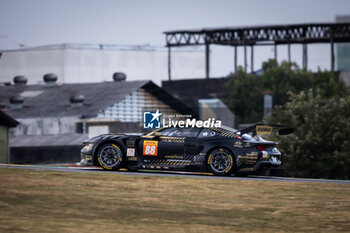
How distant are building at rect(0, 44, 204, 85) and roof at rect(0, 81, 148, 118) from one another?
25679 mm

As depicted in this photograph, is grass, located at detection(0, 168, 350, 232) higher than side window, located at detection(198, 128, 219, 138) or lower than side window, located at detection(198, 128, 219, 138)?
lower

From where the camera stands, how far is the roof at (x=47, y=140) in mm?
52328

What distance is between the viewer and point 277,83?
77.8 metres

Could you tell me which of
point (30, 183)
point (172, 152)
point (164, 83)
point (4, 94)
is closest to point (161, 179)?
point (172, 152)

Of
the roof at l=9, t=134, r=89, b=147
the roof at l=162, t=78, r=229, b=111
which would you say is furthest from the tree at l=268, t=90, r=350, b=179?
the roof at l=162, t=78, r=229, b=111

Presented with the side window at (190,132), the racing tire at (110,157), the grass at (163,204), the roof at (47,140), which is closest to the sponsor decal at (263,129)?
the side window at (190,132)

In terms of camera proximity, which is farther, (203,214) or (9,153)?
(9,153)

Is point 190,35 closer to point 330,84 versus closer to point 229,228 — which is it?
point 330,84

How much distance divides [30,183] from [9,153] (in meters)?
36.7

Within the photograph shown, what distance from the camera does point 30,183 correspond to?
15039 millimetres

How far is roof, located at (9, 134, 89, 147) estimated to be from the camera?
5233 centimetres
